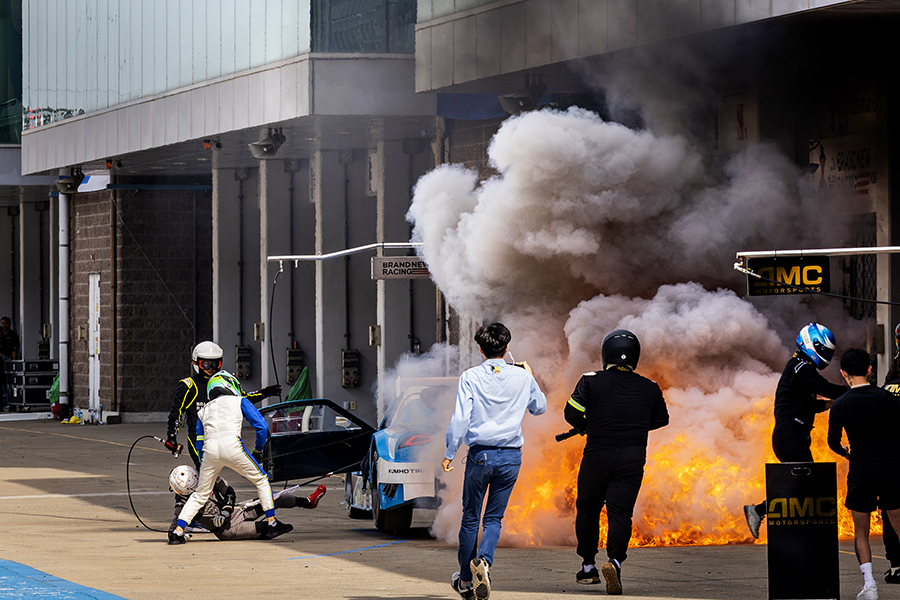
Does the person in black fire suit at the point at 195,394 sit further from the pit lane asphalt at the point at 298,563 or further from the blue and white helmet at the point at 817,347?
the blue and white helmet at the point at 817,347

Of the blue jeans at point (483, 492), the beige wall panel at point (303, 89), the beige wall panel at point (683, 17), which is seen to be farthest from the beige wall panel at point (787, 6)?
the beige wall panel at point (303, 89)

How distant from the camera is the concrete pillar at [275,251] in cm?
2445

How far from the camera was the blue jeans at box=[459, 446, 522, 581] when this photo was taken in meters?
8.78

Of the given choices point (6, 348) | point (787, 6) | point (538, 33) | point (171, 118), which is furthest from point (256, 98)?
point (6, 348)

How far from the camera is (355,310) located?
22.9 m

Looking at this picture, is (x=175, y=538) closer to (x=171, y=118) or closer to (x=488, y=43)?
(x=488, y=43)

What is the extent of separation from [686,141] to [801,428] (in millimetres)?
4019

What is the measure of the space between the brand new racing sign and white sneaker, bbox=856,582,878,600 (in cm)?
305

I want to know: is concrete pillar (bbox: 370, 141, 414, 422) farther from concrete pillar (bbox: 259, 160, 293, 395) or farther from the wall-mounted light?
the wall-mounted light

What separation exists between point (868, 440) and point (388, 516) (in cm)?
475

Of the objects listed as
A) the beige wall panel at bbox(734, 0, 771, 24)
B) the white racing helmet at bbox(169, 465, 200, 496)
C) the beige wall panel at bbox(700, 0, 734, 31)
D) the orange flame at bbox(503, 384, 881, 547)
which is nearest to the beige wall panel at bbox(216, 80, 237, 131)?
the white racing helmet at bbox(169, 465, 200, 496)

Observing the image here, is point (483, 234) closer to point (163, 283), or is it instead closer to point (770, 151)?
point (770, 151)

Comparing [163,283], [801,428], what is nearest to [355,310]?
[163,283]

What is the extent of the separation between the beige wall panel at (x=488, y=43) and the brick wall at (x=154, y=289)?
44.1 ft
